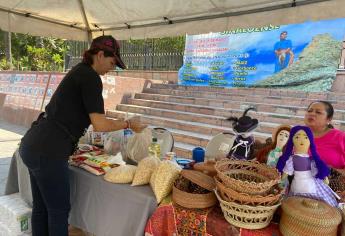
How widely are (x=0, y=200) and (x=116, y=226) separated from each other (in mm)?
1257

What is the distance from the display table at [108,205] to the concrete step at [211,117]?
3406mm

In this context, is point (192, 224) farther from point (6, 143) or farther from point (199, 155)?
point (6, 143)

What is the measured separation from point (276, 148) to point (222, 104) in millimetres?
4876

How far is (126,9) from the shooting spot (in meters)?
2.94

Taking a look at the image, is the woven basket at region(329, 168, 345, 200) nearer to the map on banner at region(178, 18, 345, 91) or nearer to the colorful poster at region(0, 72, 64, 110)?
the map on banner at region(178, 18, 345, 91)

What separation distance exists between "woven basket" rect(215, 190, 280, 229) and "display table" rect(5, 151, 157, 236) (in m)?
0.47

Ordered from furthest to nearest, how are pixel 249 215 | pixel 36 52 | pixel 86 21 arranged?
pixel 36 52 → pixel 86 21 → pixel 249 215

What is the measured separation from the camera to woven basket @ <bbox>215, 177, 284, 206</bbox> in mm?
1105

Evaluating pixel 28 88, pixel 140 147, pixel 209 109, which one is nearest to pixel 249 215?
pixel 140 147

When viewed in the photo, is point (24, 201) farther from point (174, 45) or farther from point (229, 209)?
point (174, 45)

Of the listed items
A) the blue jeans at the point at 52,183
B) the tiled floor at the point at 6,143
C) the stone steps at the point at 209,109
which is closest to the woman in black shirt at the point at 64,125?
the blue jeans at the point at 52,183

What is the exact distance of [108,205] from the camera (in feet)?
5.58

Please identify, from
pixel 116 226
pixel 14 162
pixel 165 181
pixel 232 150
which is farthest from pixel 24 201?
pixel 232 150

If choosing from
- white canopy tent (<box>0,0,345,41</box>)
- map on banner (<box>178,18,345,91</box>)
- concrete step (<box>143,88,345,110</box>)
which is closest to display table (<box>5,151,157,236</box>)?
white canopy tent (<box>0,0,345,41</box>)
